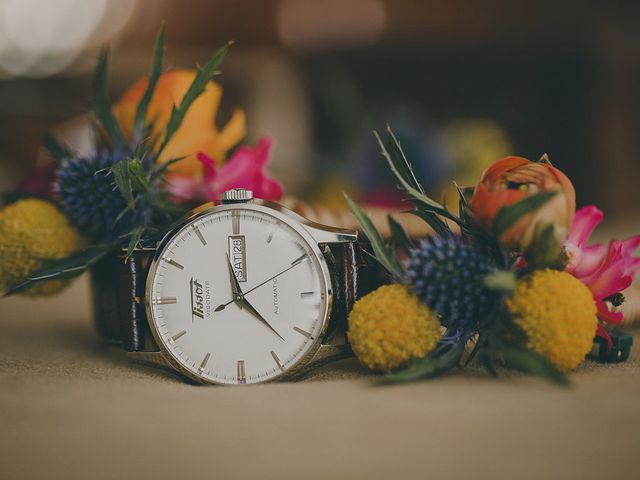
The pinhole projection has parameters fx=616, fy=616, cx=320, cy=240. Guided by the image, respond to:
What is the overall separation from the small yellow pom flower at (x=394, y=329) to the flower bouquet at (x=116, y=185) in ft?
0.86

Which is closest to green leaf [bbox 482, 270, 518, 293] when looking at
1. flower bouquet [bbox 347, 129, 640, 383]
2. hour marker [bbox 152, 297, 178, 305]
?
flower bouquet [bbox 347, 129, 640, 383]

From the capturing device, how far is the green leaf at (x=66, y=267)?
73 cm

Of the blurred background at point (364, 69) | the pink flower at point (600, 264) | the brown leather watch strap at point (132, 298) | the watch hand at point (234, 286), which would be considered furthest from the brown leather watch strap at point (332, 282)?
the blurred background at point (364, 69)

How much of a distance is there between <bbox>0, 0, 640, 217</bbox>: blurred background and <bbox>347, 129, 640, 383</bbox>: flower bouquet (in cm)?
160

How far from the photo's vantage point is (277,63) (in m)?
3.50

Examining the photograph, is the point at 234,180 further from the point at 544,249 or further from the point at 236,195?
the point at 544,249

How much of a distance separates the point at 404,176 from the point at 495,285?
179mm

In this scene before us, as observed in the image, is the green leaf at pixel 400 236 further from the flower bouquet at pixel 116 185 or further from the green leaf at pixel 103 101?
the green leaf at pixel 103 101

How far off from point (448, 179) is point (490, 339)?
4.03ft

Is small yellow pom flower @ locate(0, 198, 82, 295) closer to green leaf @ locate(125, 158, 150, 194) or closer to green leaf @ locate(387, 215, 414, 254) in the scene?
green leaf @ locate(125, 158, 150, 194)

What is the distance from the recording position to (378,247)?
684 millimetres

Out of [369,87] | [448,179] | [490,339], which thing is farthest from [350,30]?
[490,339]

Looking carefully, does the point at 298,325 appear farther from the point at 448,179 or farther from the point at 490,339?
the point at 448,179

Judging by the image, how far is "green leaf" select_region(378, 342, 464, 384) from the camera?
24.2 inches
